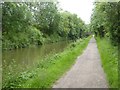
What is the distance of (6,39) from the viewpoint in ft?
116

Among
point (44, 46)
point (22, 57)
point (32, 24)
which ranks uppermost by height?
point (32, 24)

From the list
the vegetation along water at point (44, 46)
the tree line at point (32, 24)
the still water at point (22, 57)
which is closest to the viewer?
the vegetation along water at point (44, 46)

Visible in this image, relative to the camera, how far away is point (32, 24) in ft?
168

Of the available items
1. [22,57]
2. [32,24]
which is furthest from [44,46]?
[22,57]

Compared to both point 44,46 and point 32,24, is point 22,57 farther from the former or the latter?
point 32,24

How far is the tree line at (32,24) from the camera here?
32.3 metres

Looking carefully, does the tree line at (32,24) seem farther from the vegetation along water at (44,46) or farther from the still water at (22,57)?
the still water at (22,57)

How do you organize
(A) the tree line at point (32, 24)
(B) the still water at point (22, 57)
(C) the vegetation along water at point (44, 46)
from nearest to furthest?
(C) the vegetation along water at point (44, 46), (B) the still water at point (22, 57), (A) the tree line at point (32, 24)

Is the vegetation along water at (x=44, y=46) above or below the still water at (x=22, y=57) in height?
above

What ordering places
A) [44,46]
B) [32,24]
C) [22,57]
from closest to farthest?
[22,57] → [44,46] → [32,24]

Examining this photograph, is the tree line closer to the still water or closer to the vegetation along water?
the vegetation along water

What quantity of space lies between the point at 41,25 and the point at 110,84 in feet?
176

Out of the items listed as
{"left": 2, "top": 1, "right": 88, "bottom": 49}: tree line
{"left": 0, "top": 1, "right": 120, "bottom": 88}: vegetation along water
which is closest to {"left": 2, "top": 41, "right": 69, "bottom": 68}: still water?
{"left": 0, "top": 1, "right": 120, "bottom": 88}: vegetation along water

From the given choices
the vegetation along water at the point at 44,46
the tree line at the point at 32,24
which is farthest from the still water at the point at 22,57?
the tree line at the point at 32,24
